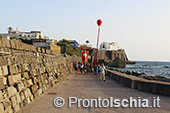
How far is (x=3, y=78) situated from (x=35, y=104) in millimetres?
2432

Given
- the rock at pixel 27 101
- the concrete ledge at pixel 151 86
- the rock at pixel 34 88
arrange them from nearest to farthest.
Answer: the rock at pixel 27 101, the rock at pixel 34 88, the concrete ledge at pixel 151 86

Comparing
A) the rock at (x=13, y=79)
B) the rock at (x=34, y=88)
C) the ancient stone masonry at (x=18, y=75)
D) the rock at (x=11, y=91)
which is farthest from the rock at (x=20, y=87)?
the rock at (x=34, y=88)

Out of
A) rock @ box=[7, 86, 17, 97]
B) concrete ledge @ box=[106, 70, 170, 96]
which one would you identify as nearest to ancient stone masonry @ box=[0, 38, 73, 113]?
rock @ box=[7, 86, 17, 97]

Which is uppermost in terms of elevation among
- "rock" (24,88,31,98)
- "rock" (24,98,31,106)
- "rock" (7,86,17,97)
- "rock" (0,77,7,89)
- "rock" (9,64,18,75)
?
"rock" (9,64,18,75)

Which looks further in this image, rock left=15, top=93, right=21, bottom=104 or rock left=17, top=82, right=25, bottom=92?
rock left=17, top=82, right=25, bottom=92

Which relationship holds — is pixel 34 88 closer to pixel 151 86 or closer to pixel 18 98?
pixel 18 98

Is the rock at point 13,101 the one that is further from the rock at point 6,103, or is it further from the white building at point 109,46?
the white building at point 109,46

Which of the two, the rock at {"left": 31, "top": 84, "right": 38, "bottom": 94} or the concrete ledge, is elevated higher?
the rock at {"left": 31, "top": 84, "right": 38, "bottom": 94}

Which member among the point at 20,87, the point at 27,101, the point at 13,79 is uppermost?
the point at 13,79

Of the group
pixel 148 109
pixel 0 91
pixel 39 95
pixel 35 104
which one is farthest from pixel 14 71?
pixel 148 109

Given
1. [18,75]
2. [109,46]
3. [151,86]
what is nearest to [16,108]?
[18,75]

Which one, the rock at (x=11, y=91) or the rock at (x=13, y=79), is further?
the rock at (x=13, y=79)

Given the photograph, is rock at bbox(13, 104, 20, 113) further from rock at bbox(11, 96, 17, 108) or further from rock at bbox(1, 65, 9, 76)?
rock at bbox(1, 65, 9, 76)

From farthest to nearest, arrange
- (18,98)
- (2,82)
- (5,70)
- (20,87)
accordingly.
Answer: (20,87) < (18,98) < (5,70) < (2,82)
